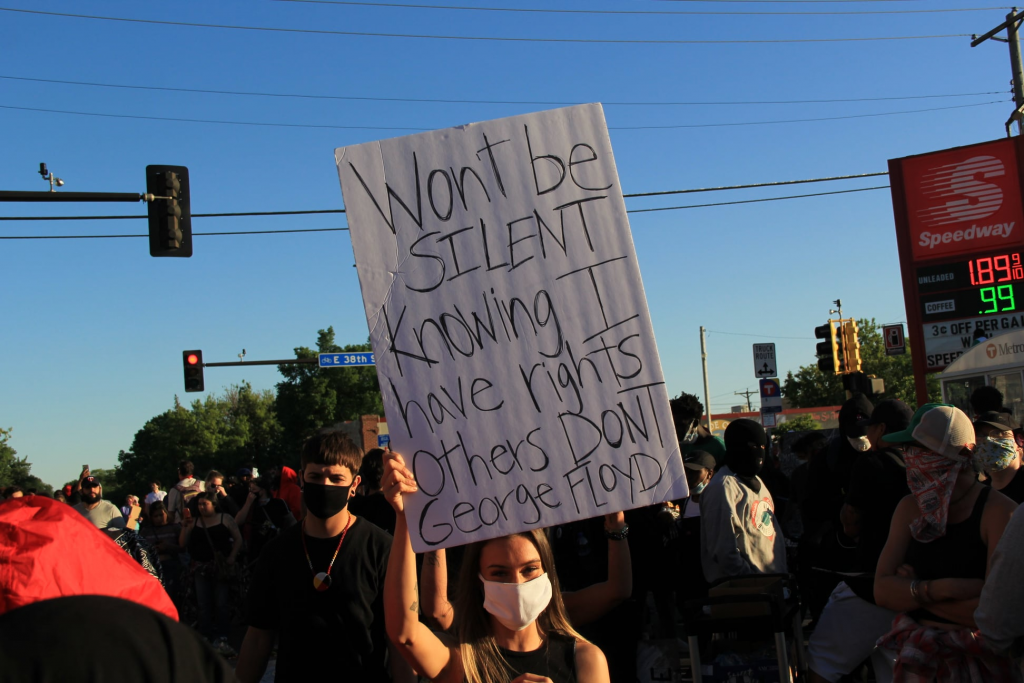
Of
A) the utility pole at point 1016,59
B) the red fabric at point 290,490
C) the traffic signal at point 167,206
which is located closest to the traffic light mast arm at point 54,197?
the traffic signal at point 167,206

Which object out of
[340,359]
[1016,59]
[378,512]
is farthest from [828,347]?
[378,512]

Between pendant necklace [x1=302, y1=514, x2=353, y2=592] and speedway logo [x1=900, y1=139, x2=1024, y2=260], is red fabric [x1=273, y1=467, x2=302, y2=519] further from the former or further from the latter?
speedway logo [x1=900, y1=139, x2=1024, y2=260]

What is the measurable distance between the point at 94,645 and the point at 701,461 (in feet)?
16.9

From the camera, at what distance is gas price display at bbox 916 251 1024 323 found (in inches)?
668

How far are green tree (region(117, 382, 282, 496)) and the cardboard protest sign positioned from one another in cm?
8857

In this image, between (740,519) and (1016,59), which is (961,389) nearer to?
(1016,59)

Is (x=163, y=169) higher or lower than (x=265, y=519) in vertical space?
higher

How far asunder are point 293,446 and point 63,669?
87.1 meters

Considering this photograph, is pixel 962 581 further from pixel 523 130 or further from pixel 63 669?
pixel 63 669

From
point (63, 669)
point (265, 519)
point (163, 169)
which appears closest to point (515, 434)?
point (63, 669)

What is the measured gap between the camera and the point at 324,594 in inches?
134

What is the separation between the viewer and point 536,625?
2.87 metres

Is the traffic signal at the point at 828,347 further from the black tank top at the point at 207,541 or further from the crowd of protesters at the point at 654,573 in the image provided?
the crowd of protesters at the point at 654,573

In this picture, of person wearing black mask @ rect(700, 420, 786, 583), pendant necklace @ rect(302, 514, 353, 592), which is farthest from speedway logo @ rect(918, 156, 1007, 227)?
pendant necklace @ rect(302, 514, 353, 592)
